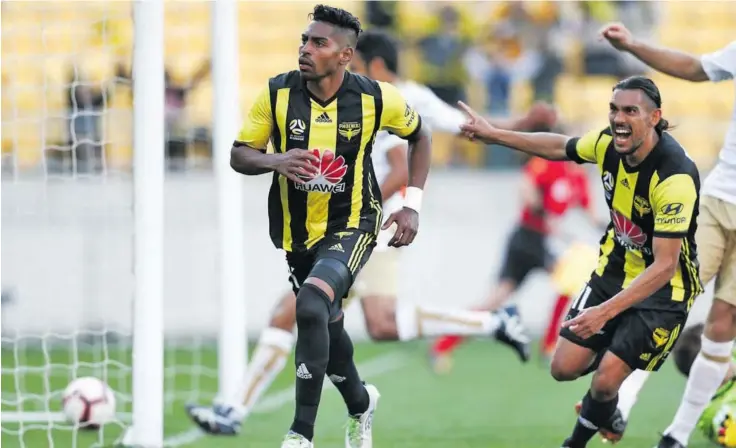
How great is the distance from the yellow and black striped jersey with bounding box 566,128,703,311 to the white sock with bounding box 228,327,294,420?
2.11 m

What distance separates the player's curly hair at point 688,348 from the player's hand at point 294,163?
3188 mm

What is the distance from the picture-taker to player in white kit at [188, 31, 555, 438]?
7.53m

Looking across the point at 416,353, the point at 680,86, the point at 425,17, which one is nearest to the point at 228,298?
the point at 416,353

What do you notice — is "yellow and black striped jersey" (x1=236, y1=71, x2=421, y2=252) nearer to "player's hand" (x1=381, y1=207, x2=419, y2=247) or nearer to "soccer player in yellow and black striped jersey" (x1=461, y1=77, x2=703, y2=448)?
"player's hand" (x1=381, y1=207, x2=419, y2=247)

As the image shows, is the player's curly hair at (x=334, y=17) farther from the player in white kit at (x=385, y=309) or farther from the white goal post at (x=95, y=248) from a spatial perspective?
the white goal post at (x=95, y=248)

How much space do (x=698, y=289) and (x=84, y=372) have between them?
5.52m

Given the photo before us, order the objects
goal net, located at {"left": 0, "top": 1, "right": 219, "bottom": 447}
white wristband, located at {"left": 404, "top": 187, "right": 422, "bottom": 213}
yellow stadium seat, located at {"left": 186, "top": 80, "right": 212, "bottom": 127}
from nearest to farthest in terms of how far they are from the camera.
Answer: white wristband, located at {"left": 404, "top": 187, "right": 422, "bottom": 213} < goal net, located at {"left": 0, "top": 1, "right": 219, "bottom": 447} < yellow stadium seat, located at {"left": 186, "top": 80, "right": 212, "bottom": 127}

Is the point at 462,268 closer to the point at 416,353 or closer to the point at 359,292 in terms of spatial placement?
the point at 416,353

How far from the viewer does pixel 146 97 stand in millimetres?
6770

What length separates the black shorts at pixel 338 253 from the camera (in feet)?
19.1

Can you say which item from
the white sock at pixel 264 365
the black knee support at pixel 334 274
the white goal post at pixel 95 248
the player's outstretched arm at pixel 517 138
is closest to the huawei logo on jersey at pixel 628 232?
the player's outstretched arm at pixel 517 138

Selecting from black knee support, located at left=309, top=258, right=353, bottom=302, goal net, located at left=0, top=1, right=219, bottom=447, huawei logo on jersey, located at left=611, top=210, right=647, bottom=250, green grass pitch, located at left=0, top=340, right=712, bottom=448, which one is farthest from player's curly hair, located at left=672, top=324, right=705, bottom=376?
goal net, located at left=0, top=1, right=219, bottom=447

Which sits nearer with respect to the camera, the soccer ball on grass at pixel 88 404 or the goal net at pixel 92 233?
the soccer ball on grass at pixel 88 404

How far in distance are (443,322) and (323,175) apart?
260 cm
